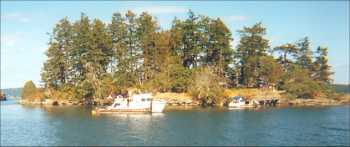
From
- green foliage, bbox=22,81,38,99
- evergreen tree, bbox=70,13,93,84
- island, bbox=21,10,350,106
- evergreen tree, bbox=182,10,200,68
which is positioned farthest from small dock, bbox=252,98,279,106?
green foliage, bbox=22,81,38,99

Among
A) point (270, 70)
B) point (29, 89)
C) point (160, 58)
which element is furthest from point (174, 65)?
point (29, 89)

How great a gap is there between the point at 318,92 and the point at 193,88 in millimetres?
35406

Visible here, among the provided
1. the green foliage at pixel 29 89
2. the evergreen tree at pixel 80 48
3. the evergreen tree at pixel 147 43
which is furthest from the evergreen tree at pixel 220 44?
the green foliage at pixel 29 89

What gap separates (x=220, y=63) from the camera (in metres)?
116

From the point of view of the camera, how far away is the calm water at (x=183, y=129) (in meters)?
50.2

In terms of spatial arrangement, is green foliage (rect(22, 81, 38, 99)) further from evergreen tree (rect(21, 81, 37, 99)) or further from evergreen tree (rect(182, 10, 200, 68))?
evergreen tree (rect(182, 10, 200, 68))

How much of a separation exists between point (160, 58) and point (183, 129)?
55533 mm

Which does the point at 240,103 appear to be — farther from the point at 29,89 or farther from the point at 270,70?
the point at 29,89

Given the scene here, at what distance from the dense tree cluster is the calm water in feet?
102

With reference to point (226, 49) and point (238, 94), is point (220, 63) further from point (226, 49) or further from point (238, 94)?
point (238, 94)

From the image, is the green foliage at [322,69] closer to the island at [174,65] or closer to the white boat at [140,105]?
the island at [174,65]

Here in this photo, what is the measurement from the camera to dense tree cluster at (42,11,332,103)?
110875 mm

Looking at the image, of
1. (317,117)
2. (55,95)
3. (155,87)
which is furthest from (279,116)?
(55,95)

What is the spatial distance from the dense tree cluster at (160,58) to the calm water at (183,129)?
102 ft
